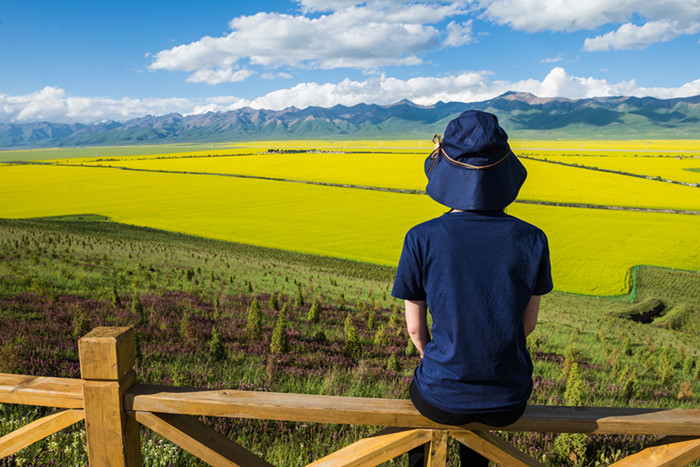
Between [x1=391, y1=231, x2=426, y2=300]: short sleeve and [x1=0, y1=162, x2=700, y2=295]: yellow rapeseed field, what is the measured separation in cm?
2595

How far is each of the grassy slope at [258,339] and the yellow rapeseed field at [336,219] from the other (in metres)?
8.83

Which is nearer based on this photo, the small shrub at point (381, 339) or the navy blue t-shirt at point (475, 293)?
the navy blue t-shirt at point (475, 293)

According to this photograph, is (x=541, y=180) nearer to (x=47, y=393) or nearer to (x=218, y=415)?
(x=218, y=415)

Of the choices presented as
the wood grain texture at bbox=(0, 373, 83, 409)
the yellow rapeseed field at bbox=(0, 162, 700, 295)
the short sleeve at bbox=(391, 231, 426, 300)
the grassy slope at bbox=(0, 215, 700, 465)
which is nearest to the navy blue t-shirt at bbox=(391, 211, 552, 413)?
the short sleeve at bbox=(391, 231, 426, 300)

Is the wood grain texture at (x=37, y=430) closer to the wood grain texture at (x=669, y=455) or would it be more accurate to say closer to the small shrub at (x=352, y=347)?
the wood grain texture at (x=669, y=455)

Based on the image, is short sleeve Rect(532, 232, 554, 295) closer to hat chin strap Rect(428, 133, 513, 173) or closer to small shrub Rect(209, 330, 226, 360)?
hat chin strap Rect(428, 133, 513, 173)

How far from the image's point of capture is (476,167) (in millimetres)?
2184

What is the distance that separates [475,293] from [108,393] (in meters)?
1.89

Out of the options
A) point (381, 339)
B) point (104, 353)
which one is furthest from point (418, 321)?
point (381, 339)

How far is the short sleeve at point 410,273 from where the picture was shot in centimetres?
216

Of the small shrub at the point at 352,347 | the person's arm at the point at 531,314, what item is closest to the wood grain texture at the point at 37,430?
the person's arm at the point at 531,314

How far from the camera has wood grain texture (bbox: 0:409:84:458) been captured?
237 centimetres

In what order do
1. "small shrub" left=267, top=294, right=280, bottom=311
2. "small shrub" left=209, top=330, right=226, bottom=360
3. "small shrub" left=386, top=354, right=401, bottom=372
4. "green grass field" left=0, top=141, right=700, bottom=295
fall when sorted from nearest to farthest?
"small shrub" left=209, top=330, right=226, bottom=360 → "small shrub" left=386, top=354, right=401, bottom=372 → "small shrub" left=267, top=294, right=280, bottom=311 → "green grass field" left=0, top=141, right=700, bottom=295

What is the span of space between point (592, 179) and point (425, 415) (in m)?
Answer: 75.7
